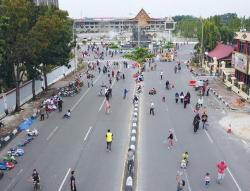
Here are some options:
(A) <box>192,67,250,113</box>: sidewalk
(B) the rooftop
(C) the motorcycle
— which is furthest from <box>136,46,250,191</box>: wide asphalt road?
(B) the rooftop

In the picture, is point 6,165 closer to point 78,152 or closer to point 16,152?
point 16,152

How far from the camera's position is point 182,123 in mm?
30656

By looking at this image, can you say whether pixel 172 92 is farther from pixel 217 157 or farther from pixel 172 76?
pixel 217 157

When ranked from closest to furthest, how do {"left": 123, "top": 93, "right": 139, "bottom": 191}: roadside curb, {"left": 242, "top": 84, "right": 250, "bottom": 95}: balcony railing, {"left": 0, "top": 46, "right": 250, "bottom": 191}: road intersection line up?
1. {"left": 123, "top": 93, "right": 139, "bottom": 191}: roadside curb
2. {"left": 0, "top": 46, "right": 250, "bottom": 191}: road intersection
3. {"left": 242, "top": 84, "right": 250, "bottom": 95}: balcony railing

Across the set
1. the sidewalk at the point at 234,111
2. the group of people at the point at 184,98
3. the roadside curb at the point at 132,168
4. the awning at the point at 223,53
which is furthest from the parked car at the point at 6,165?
the awning at the point at 223,53

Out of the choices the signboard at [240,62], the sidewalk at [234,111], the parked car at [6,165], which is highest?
the signboard at [240,62]

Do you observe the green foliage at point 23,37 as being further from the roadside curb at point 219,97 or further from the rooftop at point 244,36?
the rooftop at point 244,36

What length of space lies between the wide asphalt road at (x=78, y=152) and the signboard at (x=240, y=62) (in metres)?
14.3

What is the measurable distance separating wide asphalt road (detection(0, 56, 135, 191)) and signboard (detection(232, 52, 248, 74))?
564 inches

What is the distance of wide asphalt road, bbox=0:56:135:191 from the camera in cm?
1975

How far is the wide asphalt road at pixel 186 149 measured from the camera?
19.6 meters

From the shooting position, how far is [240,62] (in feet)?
149

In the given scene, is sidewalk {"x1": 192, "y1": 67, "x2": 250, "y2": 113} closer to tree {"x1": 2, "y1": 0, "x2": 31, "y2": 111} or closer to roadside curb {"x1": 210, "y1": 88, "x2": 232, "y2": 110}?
roadside curb {"x1": 210, "y1": 88, "x2": 232, "y2": 110}

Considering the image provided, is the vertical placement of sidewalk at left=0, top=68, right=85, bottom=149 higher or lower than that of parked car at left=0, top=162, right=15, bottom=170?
higher
